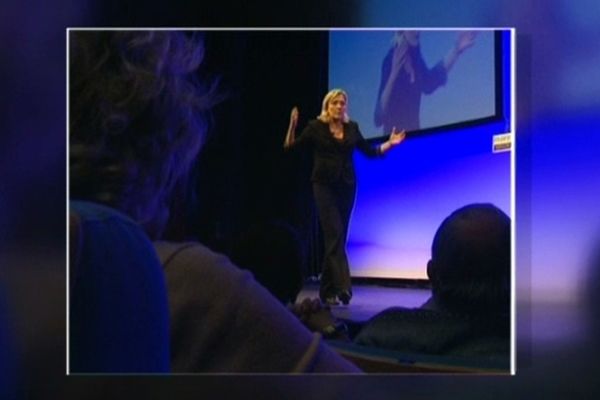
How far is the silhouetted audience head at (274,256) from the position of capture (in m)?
2.35

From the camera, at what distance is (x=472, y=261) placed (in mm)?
2389

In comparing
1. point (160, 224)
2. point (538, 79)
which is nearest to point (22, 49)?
point (160, 224)

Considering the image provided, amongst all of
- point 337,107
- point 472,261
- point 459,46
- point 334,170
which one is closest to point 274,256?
point 334,170

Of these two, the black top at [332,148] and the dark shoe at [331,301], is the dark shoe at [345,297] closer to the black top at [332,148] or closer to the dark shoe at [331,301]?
the dark shoe at [331,301]

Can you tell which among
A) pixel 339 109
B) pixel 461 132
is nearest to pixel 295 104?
pixel 339 109

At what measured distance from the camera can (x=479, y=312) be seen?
239cm

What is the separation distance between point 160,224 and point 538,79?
106cm

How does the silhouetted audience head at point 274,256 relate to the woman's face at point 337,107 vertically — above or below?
below

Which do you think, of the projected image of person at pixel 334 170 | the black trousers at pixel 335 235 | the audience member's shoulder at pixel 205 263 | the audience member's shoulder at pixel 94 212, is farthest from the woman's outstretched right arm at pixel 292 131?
the audience member's shoulder at pixel 94 212

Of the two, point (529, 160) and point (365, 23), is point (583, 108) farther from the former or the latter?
point (365, 23)

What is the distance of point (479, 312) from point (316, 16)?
890mm

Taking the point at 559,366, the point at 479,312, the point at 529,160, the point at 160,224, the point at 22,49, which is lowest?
the point at 559,366

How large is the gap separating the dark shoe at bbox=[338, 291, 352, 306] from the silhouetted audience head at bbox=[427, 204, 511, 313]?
0.22 m

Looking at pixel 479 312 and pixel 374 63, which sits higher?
pixel 374 63
